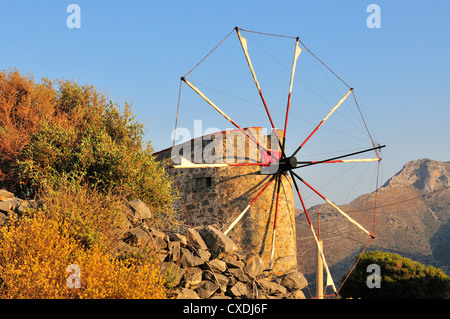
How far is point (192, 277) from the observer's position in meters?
9.68

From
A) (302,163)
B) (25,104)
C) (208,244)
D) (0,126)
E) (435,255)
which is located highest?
(25,104)

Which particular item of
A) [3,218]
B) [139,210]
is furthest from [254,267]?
[3,218]

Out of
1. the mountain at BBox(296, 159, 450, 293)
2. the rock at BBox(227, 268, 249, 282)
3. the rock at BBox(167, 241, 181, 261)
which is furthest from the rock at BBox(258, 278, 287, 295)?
the mountain at BBox(296, 159, 450, 293)

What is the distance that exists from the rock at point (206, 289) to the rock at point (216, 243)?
1.14m

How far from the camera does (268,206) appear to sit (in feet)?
52.4


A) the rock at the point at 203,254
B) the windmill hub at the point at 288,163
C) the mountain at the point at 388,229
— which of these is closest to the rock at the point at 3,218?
the rock at the point at 203,254

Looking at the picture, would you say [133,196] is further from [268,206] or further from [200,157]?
[268,206]

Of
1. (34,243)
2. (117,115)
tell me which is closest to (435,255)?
(117,115)

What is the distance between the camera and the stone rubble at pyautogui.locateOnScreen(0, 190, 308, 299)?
376 inches

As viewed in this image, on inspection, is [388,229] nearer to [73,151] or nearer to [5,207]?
[73,151]

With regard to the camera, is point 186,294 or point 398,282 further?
point 398,282

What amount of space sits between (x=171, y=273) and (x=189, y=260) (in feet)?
2.45
